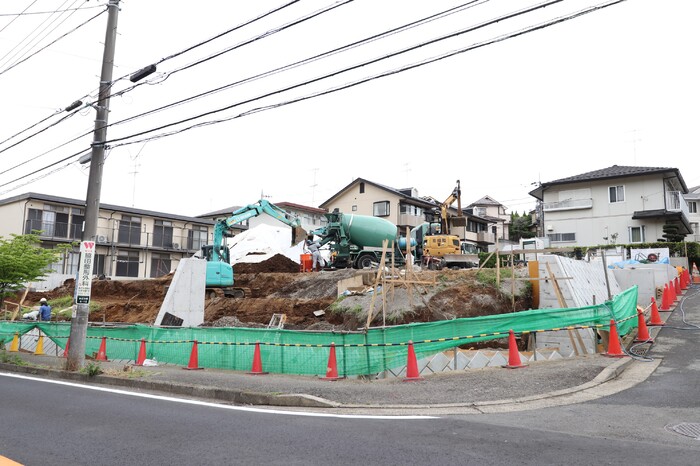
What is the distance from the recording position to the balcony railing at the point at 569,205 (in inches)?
1596

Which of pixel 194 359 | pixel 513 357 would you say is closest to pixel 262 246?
pixel 194 359

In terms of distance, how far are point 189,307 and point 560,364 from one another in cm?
1256

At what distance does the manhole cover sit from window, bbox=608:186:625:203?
38.0 m

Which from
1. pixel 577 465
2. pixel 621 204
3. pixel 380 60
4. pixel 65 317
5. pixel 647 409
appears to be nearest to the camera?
pixel 577 465

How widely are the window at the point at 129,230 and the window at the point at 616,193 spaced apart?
38.8m

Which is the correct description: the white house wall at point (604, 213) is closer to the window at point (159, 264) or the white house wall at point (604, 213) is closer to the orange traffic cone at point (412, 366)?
the window at point (159, 264)

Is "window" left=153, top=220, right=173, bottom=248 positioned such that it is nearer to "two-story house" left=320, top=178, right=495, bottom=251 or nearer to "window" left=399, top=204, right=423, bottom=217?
"two-story house" left=320, top=178, right=495, bottom=251

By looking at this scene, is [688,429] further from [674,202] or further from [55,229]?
[674,202]

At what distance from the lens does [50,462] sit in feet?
15.4

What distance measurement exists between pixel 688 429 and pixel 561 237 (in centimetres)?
3896

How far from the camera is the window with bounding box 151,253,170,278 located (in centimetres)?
4184

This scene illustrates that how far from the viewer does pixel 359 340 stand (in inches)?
397

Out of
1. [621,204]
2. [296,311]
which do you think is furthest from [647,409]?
[621,204]

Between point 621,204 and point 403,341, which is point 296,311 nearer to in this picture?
point 403,341
